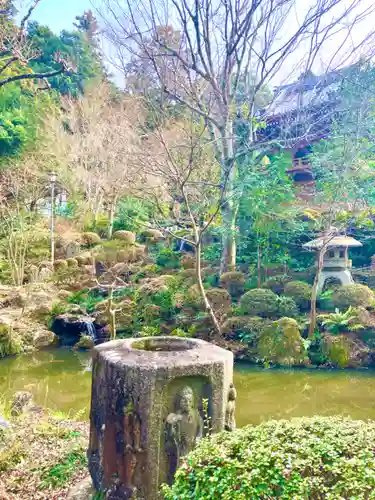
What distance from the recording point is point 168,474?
2.76 m

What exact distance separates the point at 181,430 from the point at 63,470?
1.51 meters

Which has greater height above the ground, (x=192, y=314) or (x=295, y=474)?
(x=295, y=474)

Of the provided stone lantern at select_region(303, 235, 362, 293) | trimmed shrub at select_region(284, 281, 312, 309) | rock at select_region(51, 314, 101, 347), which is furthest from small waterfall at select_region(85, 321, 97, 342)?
stone lantern at select_region(303, 235, 362, 293)

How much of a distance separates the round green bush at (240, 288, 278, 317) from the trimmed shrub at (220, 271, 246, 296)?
140 centimetres

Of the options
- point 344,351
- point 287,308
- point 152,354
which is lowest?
point 344,351

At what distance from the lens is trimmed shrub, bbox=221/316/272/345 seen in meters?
9.49

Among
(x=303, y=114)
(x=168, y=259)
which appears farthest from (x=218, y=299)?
(x=303, y=114)

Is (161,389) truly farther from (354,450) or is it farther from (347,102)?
(347,102)

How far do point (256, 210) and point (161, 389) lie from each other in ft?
30.7

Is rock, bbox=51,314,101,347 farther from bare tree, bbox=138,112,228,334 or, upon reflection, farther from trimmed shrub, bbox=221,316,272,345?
trimmed shrub, bbox=221,316,272,345

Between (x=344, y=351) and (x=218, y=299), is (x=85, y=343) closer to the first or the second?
(x=218, y=299)

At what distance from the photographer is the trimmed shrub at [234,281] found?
11.5 meters

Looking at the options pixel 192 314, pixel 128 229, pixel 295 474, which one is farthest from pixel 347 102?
pixel 295 474

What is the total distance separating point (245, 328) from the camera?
9.72m
